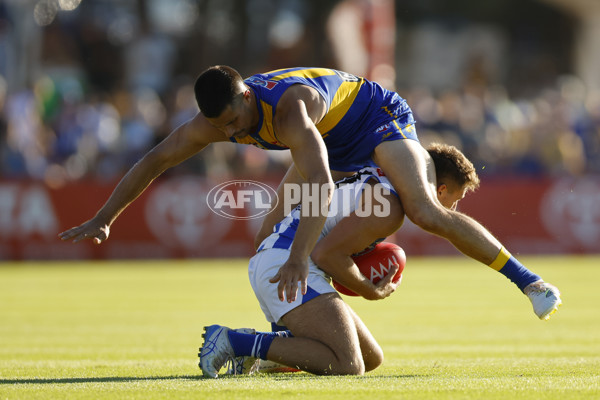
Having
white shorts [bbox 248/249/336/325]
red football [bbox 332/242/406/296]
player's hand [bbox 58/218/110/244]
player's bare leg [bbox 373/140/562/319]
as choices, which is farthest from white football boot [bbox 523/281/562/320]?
player's hand [bbox 58/218/110/244]

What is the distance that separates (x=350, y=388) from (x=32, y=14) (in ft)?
60.5

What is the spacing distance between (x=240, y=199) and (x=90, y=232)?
360 inches

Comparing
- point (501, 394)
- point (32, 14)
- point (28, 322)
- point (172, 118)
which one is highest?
point (32, 14)

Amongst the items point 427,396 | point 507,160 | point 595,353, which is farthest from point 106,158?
point 427,396

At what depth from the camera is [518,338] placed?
919cm

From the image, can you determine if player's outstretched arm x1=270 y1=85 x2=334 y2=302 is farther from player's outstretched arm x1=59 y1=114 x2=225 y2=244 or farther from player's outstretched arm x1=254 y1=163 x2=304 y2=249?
player's outstretched arm x1=254 y1=163 x2=304 y2=249

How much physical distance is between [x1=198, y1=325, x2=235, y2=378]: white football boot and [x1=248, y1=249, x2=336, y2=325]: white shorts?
387 millimetres

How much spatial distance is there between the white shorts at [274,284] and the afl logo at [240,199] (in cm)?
878

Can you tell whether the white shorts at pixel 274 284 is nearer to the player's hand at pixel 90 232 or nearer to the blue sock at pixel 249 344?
the blue sock at pixel 249 344

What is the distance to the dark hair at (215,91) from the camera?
6430 mm

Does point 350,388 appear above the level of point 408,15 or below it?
below

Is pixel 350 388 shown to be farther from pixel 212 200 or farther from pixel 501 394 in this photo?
pixel 212 200

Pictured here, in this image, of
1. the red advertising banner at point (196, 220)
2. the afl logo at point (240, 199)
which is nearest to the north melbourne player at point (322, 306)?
the afl logo at point (240, 199)

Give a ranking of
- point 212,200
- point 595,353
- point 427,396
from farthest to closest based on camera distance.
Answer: point 212,200, point 595,353, point 427,396
